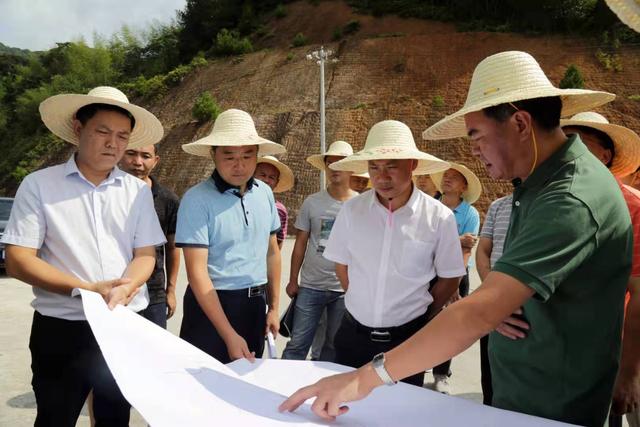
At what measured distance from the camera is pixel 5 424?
3568 millimetres

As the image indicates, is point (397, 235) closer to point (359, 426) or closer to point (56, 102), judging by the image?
point (359, 426)

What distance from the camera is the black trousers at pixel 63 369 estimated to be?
2.27 m

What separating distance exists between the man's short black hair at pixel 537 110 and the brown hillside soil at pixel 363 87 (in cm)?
2531

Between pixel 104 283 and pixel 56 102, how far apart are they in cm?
97

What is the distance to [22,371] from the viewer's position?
4.60 m

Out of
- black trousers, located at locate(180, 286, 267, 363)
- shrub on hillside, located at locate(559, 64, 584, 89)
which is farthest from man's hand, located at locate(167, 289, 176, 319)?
shrub on hillside, located at locate(559, 64, 584, 89)

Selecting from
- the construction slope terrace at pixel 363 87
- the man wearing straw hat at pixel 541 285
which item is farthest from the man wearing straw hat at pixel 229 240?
the construction slope terrace at pixel 363 87

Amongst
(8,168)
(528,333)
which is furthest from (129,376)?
(8,168)

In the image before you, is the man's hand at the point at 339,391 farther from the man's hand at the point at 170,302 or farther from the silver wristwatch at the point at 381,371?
the man's hand at the point at 170,302

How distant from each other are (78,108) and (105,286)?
98 centimetres

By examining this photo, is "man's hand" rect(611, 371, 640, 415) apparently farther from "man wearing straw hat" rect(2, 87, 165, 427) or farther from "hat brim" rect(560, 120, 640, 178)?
"man wearing straw hat" rect(2, 87, 165, 427)

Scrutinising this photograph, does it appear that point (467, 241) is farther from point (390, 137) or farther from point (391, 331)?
point (391, 331)

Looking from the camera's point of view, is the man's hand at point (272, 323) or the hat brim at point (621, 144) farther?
the man's hand at point (272, 323)

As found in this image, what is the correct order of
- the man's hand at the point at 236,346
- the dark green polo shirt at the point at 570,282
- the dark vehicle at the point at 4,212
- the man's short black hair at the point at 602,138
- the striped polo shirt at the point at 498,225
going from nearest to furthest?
the dark green polo shirt at the point at 570,282 < the man's hand at the point at 236,346 < the man's short black hair at the point at 602,138 < the striped polo shirt at the point at 498,225 < the dark vehicle at the point at 4,212
